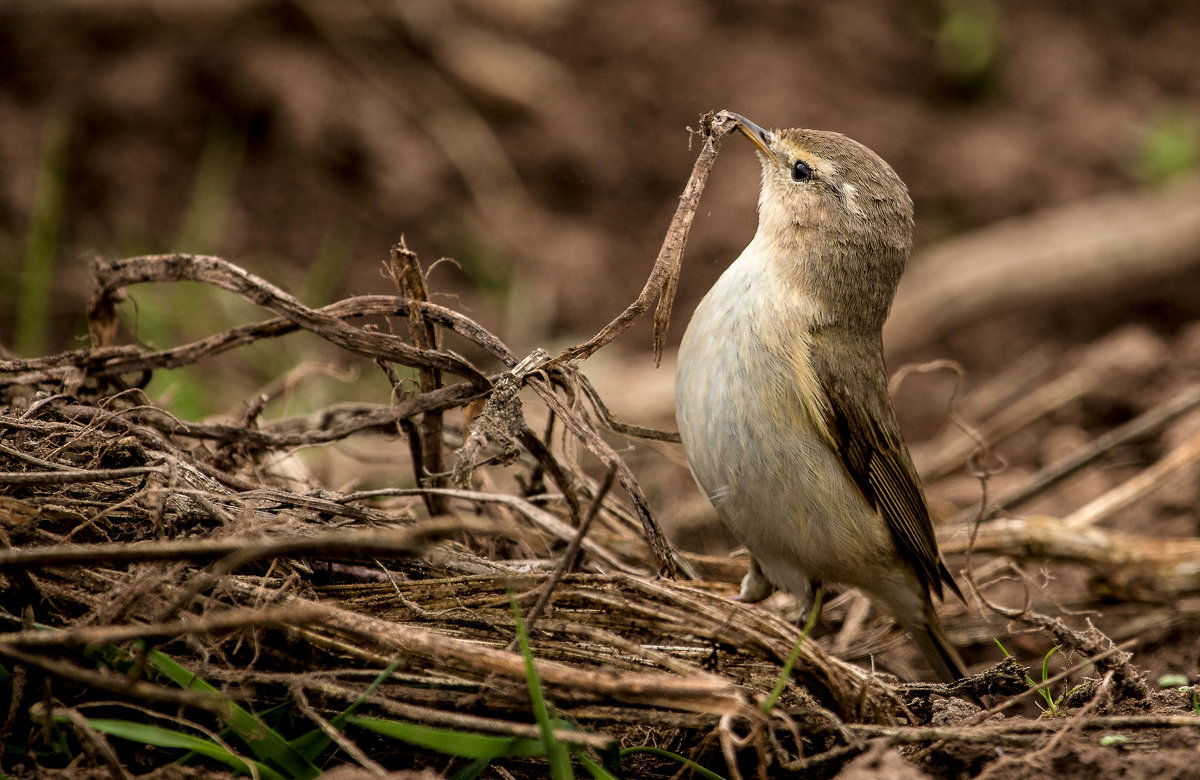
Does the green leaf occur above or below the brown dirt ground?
below

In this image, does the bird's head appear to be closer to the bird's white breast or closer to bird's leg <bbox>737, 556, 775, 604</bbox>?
the bird's white breast

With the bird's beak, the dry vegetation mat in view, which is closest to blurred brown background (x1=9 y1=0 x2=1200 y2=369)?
the bird's beak

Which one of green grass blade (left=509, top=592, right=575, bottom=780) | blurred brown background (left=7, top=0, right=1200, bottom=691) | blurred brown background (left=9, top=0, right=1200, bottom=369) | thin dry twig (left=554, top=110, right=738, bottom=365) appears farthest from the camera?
blurred brown background (left=9, top=0, right=1200, bottom=369)

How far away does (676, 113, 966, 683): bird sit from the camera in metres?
3.40

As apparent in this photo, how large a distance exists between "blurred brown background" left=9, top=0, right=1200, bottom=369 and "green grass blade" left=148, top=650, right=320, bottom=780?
4.08 metres

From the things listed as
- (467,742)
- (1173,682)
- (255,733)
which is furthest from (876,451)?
(255,733)

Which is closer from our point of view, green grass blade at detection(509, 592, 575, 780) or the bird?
green grass blade at detection(509, 592, 575, 780)

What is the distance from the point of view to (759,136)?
3902 mm

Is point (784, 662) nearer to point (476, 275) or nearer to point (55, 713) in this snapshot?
point (55, 713)

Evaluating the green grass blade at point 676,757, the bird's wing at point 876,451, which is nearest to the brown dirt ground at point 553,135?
the bird's wing at point 876,451

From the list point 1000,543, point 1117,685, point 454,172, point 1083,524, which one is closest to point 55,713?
point 1117,685

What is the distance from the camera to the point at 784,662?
281cm

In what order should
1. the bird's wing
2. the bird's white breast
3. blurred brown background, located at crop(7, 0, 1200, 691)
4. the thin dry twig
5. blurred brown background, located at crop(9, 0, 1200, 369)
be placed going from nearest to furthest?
the thin dry twig < the bird's white breast < the bird's wing < blurred brown background, located at crop(7, 0, 1200, 691) < blurred brown background, located at crop(9, 0, 1200, 369)

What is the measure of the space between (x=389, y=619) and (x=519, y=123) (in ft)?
19.3
